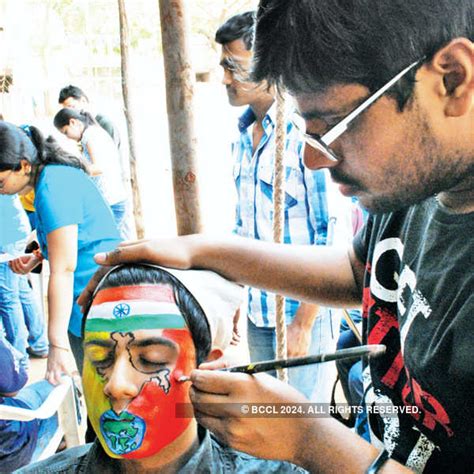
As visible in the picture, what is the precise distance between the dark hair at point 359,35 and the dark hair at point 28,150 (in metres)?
1.81

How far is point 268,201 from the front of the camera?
2332 mm

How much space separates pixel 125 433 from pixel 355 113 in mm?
812

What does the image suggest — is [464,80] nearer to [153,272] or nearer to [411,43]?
[411,43]

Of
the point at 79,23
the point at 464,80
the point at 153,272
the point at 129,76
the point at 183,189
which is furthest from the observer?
the point at 79,23

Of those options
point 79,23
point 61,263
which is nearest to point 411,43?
point 61,263

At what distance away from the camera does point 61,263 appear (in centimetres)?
236

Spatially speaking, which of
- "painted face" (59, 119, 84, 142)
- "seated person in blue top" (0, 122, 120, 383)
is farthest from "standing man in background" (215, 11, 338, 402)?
"painted face" (59, 119, 84, 142)

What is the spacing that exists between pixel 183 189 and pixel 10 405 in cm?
128

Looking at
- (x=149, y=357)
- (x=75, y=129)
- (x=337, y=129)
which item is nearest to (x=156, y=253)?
(x=149, y=357)

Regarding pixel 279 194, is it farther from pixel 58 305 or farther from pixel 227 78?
pixel 58 305

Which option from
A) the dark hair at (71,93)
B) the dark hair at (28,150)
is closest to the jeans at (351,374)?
the dark hair at (28,150)

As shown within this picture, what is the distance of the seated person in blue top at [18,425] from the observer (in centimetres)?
216

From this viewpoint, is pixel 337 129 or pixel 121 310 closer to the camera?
pixel 337 129

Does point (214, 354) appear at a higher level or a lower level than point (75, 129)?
lower
